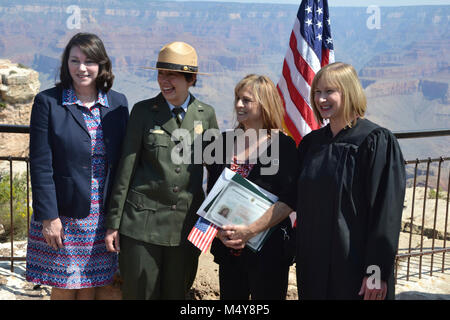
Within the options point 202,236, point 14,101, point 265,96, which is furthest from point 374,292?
point 14,101

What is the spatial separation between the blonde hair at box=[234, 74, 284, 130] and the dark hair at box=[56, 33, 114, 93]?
29.5 inches

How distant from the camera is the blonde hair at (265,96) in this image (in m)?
2.62

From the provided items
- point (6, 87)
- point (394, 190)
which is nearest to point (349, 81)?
point (394, 190)

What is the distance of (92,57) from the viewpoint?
2656 millimetres

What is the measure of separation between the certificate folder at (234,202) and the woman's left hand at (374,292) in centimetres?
58

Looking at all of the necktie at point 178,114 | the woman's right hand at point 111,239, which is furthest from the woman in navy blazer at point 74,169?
the necktie at point 178,114

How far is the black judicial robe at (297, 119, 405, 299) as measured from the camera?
7.45 feet

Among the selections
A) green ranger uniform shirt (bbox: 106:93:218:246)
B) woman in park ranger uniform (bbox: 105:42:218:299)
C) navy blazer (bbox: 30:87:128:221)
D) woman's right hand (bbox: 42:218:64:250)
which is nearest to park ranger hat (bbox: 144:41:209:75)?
woman in park ranger uniform (bbox: 105:42:218:299)

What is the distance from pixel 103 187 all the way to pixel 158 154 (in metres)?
0.38

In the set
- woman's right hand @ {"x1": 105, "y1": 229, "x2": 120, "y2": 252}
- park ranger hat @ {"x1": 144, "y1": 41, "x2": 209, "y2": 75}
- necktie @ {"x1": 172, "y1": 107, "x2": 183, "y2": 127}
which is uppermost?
park ranger hat @ {"x1": 144, "y1": 41, "x2": 209, "y2": 75}

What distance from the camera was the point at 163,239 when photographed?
2637 millimetres

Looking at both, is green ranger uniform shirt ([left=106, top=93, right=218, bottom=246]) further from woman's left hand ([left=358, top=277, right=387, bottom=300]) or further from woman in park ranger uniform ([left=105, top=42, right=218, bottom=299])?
woman's left hand ([left=358, top=277, right=387, bottom=300])

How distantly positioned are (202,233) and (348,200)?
0.78 m
